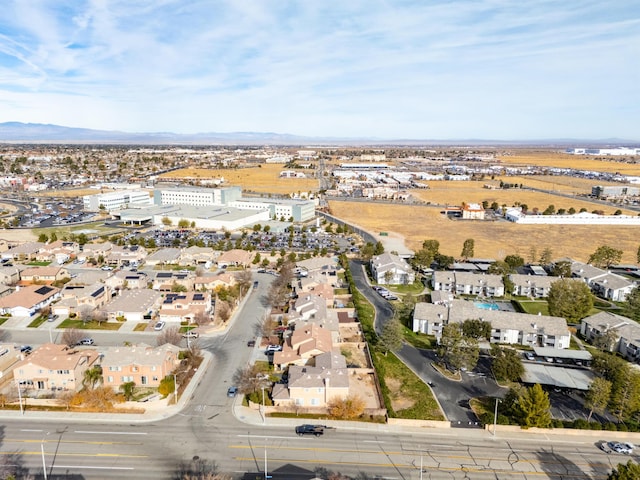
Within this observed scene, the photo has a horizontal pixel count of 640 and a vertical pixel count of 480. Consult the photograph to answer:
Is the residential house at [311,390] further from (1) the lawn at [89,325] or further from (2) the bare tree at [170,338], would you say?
(1) the lawn at [89,325]

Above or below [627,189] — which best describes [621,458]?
below

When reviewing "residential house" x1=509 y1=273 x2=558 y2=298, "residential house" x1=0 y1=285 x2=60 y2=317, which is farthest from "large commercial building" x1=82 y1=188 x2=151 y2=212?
"residential house" x1=509 y1=273 x2=558 y2=298

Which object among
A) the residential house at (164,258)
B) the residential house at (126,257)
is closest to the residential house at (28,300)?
the residential house at (126,257)

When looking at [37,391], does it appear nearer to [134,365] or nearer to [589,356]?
[134,365]

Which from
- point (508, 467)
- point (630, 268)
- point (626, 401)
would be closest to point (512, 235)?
point (630, 268)

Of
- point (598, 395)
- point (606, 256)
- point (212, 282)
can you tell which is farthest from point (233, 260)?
point (606, 256)

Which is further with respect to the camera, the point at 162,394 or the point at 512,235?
the point at 512,235
